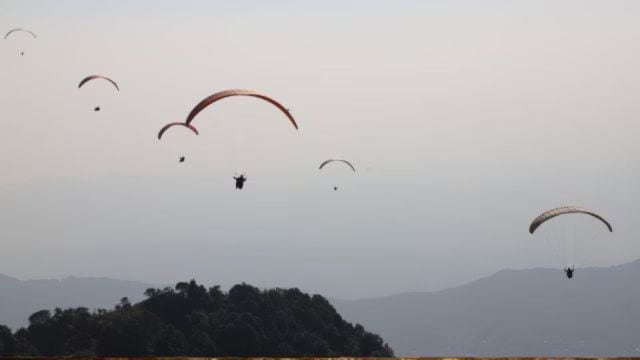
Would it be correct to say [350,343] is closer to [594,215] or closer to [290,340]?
[290,340]

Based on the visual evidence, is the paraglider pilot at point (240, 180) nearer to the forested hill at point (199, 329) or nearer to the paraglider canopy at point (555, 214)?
the paraglider canopy at point (555, 214)

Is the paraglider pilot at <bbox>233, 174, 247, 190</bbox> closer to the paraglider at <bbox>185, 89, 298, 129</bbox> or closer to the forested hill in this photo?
A: the paraglider at <bbox>185, 89, 298, 129</bbox>

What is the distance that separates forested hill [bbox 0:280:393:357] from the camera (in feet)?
434

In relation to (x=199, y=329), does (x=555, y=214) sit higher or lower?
lower

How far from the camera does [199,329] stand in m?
144

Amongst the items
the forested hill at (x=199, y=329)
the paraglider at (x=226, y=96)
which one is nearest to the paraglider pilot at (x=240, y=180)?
the paraglider at (x=226, y=96)

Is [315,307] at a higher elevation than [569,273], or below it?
higher

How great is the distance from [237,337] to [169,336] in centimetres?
1434

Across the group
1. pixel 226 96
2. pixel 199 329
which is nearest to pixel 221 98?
pixel 226 96

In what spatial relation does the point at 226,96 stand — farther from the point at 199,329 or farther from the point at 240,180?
the point at 199,329

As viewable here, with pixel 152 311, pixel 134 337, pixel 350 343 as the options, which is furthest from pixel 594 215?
pixel 350 343

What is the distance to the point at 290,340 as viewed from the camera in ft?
521

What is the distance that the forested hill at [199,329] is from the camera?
132250 millimetres

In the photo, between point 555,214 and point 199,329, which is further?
point 199,329
